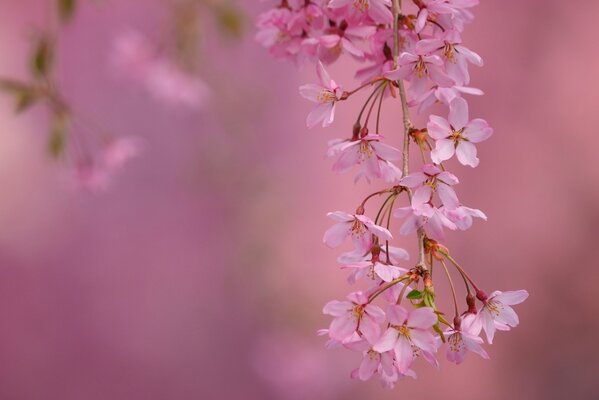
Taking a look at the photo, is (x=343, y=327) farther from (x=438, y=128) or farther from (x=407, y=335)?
(x=438, y=128)

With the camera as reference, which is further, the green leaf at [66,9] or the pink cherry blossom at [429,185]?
the green leaf at [66,9]

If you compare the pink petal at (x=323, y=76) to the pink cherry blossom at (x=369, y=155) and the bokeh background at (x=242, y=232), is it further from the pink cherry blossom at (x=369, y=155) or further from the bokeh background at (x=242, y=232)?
the bokeh background at (x=242, y=232)

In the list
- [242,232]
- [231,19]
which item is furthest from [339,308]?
[242,232]

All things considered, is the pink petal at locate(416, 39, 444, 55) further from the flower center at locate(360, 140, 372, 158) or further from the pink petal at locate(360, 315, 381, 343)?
the pink petal at locate(360, 315, 381, 343)

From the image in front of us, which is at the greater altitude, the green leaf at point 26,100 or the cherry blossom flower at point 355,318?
the green leaf at point 26,100

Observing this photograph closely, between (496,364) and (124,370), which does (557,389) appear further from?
(124,370)

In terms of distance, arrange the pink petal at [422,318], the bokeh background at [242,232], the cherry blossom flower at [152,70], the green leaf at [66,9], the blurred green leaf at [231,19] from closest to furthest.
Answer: the pink petal at [422,318] < the green leaf at [66,9] < the blurred green leaf at [231,19] < the cherry blossom flower at [152,70] < the bokeh background at [242,232]

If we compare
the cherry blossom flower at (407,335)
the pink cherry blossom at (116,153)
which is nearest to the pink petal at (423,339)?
the cherry blossom flower at (407,335)
